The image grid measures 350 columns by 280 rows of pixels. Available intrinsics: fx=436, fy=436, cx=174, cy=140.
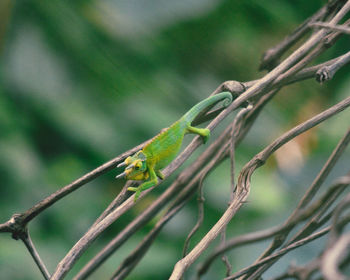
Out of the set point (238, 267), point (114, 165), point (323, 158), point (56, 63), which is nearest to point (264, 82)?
point (114, 165)

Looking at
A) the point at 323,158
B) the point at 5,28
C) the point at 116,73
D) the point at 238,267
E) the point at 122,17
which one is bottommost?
the point at 238,267

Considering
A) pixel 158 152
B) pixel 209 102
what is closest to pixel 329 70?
pixel 209 102

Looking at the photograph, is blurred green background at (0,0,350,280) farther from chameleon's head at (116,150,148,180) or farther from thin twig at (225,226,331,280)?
thin twig at (225,226,331,280)

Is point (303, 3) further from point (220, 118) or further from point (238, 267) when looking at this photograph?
point (220, 118)

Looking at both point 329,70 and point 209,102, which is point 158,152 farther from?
point 329,70

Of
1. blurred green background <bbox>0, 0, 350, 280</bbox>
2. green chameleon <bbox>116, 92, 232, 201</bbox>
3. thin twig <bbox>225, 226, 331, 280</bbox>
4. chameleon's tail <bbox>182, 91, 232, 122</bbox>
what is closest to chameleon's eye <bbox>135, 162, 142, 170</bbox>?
green chameleon <bbox>116, 92, 232, 201</bbox>

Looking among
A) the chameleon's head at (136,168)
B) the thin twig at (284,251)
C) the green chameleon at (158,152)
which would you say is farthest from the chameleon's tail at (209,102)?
the thin twig at (284,251)
